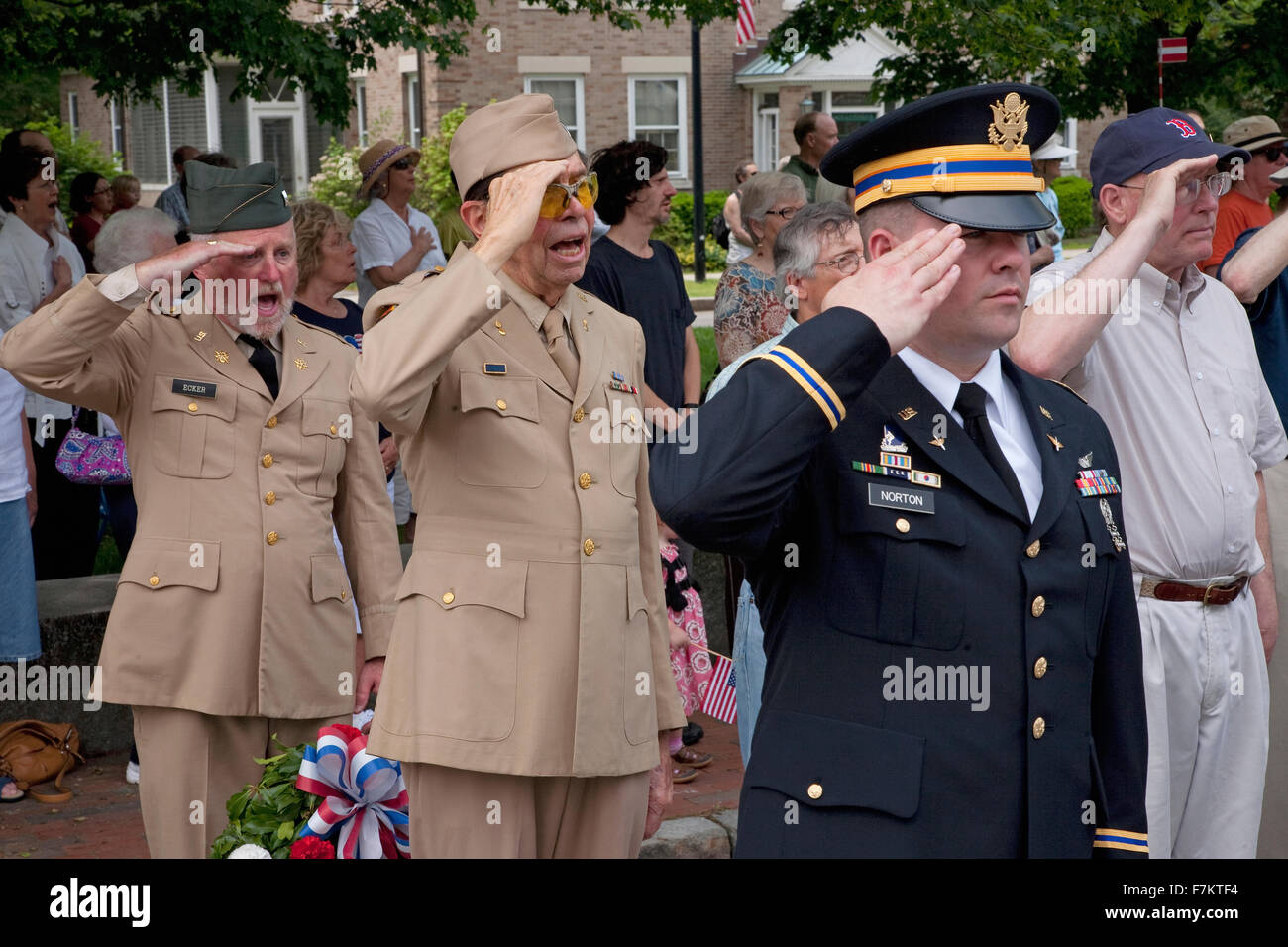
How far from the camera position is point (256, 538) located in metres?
4.09

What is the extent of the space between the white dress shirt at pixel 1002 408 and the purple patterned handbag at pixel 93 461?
501 cm

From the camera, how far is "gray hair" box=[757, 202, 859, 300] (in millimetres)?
4926

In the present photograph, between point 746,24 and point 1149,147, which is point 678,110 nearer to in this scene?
point 746,24

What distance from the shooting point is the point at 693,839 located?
5664mm

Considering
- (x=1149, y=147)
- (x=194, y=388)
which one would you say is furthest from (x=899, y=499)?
(x=194, y=388)

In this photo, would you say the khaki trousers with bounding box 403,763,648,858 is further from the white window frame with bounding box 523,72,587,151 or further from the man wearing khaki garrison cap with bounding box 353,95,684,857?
the white window frame with bounding box 523,72,587,151

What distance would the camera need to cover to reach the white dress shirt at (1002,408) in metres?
2.57

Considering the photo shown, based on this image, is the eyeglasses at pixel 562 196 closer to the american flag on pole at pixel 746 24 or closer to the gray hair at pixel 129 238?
the gray hair at pixel 129 238

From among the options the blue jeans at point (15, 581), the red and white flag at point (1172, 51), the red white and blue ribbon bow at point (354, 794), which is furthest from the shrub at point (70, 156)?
the red white and blue ribbon bow at point (354, 794)

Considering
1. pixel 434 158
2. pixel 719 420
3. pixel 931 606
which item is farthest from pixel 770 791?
pixel 434 158

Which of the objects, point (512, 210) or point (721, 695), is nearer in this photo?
point (512, 210)

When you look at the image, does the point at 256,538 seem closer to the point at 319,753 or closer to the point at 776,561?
the point at 319,753

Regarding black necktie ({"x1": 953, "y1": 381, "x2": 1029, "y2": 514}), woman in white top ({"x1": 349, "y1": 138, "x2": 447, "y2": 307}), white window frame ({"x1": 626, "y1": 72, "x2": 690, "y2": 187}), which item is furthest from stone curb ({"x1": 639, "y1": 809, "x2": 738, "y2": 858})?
white window frame ({"x1": 626, "y1": 72, "x2": 690, "y2": 187})

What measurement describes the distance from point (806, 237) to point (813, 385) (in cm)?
283
